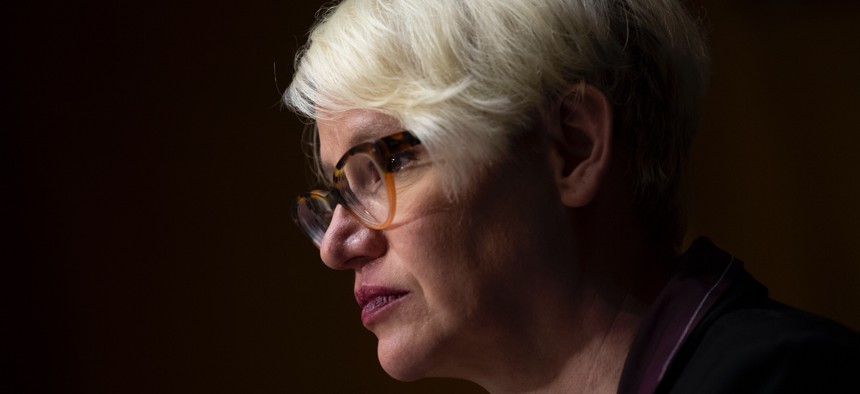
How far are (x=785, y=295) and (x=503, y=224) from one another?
151cm

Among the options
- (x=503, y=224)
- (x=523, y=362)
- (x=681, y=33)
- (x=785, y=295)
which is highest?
(x=681, y=33)

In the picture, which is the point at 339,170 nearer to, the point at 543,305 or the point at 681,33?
the point at 543,305

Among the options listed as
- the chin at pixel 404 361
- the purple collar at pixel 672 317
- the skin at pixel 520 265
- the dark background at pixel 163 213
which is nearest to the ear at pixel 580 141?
the skin at pixel 520 265

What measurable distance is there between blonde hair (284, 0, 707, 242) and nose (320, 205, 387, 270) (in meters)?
Result: 0.13

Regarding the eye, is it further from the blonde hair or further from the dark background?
the dark background

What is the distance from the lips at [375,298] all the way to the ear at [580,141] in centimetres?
23

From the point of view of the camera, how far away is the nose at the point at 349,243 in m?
1.17

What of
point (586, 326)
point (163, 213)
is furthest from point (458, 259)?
point (163, 213)

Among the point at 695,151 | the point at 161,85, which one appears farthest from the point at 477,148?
the point at 695,151

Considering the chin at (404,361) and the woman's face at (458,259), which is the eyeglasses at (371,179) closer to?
the woman's face at (458,259)

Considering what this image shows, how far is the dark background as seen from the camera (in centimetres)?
170

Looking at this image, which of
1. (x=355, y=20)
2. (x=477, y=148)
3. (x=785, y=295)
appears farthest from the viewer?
(x=785, y=295)

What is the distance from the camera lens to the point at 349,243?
119 cm

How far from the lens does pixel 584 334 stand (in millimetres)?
1146
